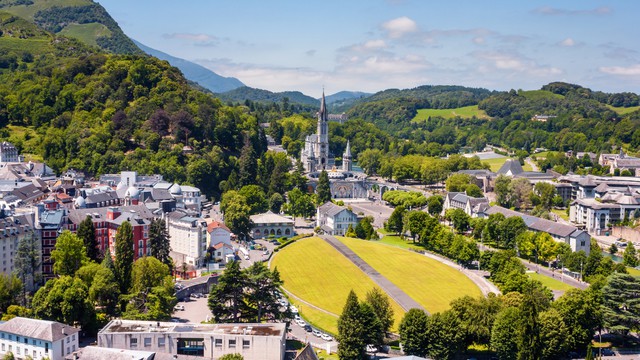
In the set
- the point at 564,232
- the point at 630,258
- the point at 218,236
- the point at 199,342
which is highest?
the point at 218,236

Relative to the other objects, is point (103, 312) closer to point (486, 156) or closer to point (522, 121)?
point (486, 156)

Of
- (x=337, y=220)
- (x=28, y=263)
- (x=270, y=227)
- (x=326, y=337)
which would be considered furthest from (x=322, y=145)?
(x=326, y=337)

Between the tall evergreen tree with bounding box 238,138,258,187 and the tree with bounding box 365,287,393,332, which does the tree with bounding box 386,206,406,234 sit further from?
the tree with bounding box 365,287,393,332

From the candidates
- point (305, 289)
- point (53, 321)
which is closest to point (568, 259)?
point (305, 289)

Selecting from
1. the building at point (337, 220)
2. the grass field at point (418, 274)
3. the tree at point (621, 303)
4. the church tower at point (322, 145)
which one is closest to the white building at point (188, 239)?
the grass field at point (418, 274)

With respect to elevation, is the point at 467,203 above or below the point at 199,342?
above

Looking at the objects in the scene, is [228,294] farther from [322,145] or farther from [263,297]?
[322,145]
